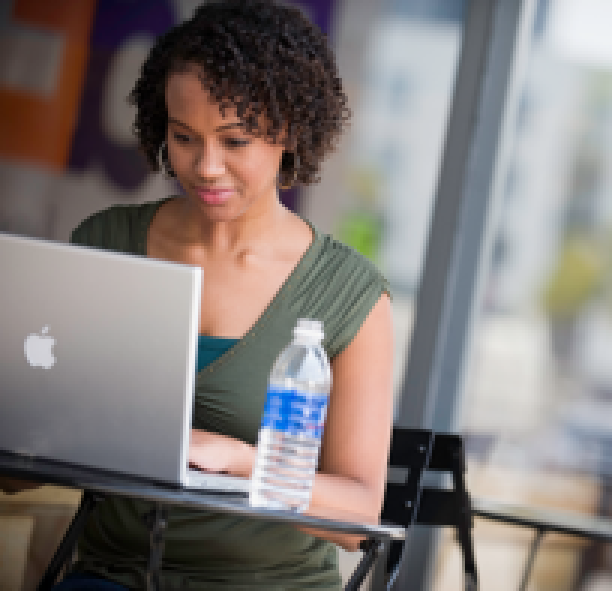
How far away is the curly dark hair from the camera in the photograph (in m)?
1.44

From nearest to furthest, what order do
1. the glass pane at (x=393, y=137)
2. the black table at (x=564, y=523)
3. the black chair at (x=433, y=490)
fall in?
1. the black chair at (x=433, y=490)
2. the black table at (x=564, y=523)
3. the glass pane at (x=393, y=137)

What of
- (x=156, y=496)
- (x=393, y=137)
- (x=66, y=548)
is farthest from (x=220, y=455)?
(x=393, y=137)

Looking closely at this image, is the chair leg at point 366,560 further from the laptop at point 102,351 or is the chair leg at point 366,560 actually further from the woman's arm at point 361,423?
the laptop at point 102,351

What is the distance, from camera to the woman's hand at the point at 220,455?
1.20 metres

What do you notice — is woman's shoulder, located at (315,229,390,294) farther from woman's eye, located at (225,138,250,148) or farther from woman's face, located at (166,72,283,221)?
woman's eye, located at (225,138,250,148)

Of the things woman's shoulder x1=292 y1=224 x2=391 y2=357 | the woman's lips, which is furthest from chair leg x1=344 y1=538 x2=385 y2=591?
the woman's lips

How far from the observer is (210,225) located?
168 centimetres

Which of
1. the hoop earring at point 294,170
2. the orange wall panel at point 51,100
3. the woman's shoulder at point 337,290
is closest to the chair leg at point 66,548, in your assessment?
the woman's shoulder at point 337,290

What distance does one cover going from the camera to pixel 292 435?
3.92 feet

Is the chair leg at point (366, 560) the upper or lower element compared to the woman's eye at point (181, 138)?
lower

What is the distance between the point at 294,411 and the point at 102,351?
282 mm

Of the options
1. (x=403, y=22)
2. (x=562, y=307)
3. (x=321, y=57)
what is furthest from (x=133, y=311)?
(x=403, y=22)

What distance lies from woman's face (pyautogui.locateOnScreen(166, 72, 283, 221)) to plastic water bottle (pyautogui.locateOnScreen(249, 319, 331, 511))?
35 centimetres

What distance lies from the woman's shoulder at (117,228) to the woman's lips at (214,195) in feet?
0.76
